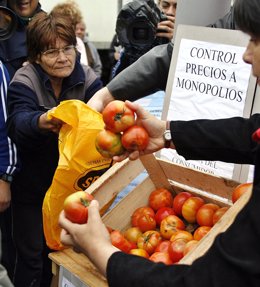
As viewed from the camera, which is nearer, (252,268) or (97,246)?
(252,268)

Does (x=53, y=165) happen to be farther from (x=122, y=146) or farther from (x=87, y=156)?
(x=122, y=146)

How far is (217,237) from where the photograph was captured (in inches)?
41.9

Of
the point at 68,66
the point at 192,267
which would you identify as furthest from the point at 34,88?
the point at 192,267

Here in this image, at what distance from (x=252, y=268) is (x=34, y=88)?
1765 mm

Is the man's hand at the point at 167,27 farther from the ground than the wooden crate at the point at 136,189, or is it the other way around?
the man's hand at the point at 167,27

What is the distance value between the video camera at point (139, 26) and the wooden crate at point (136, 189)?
144 centimetres

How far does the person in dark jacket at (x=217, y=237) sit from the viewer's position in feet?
3.20

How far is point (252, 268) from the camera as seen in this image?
95cm

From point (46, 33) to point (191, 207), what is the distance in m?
1.28

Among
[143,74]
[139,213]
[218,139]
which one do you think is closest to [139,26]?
[143,74]

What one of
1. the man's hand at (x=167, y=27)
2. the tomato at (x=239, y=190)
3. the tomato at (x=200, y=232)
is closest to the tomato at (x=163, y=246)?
the tomato at (x=200, y=232)

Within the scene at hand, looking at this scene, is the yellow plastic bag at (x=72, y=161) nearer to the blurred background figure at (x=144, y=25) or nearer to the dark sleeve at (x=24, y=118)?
the dark sleeve at (x=24, y=118)

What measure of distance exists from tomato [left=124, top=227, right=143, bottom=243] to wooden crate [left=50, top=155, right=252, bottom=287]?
3.4 inches

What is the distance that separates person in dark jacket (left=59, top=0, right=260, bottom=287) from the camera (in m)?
0.98
